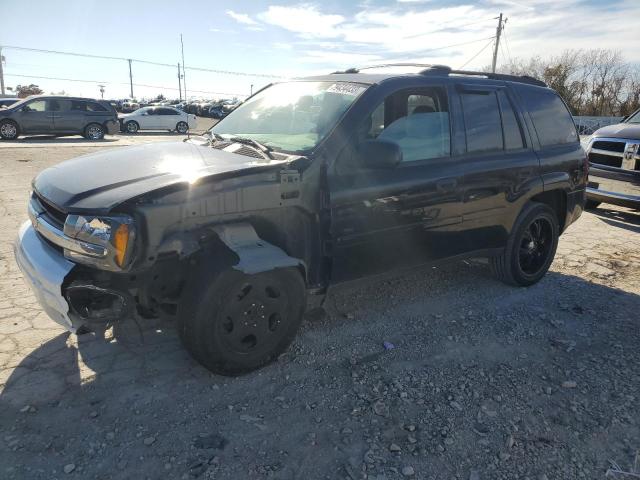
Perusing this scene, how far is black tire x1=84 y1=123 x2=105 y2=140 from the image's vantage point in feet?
61.1

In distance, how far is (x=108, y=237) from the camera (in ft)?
8.01

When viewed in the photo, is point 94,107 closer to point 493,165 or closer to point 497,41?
point 493,165

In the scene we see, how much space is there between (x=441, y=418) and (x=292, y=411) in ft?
2.77

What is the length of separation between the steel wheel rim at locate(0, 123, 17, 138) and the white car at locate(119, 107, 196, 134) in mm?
7230

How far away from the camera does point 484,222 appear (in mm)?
4070

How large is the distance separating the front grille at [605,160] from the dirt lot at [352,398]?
4.24 metres

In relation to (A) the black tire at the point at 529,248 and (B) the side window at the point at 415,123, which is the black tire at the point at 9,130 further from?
(A) the black tire at the point at 529,248

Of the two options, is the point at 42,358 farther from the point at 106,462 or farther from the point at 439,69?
the point at 439,69

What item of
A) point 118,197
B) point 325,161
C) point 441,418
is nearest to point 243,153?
point 325,161

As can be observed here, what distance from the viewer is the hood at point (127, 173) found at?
8.44 ft

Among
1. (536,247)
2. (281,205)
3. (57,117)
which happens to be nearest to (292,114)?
(281,205)

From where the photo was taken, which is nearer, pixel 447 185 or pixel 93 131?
pixel 447 185

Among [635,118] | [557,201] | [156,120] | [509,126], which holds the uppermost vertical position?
[156,120]

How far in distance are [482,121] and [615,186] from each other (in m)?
4.68
